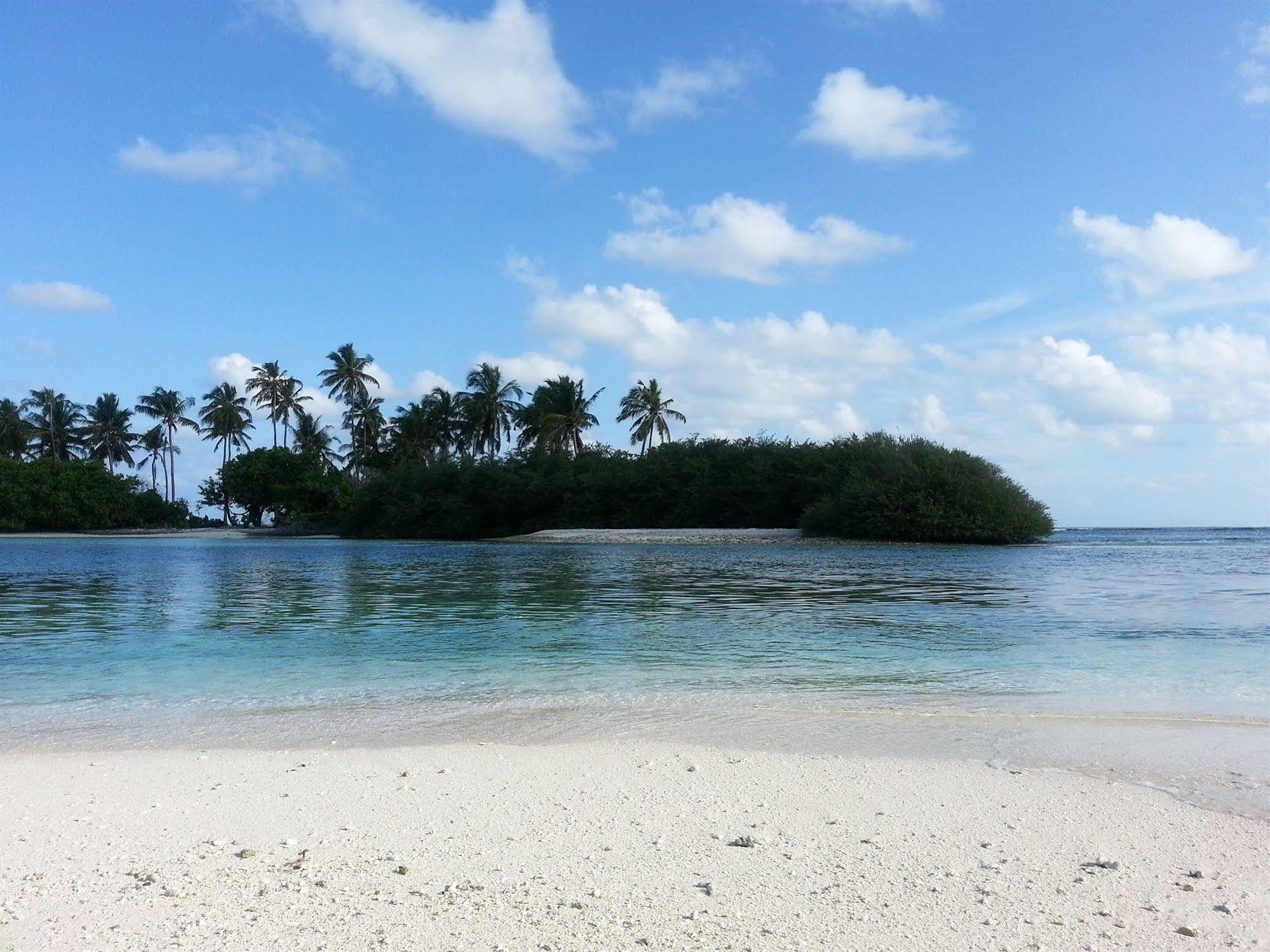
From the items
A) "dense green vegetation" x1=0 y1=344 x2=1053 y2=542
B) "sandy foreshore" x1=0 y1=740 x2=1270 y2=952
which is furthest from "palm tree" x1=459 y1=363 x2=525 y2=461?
"sandy foreshore" x1=0 y1=740 x2=1270 y2=952

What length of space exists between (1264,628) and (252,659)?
12536 millimetres

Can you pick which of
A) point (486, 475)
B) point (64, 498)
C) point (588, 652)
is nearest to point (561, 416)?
point (486, 475)

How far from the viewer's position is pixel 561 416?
230 feet

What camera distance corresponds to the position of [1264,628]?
12.1 metres

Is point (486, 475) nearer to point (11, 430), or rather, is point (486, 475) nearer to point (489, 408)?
point (489, 408)

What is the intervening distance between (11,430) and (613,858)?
99747 millimetres

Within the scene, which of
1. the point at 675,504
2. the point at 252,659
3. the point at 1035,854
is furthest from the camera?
the point at 675,504

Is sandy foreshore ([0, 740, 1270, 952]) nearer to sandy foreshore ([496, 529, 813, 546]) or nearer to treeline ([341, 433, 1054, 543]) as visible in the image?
sandy foreshore ([496, 529, 813, 546])

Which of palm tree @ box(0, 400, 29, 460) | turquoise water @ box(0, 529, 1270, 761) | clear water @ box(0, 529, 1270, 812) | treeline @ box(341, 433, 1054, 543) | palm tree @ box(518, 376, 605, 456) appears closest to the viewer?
clear water @ box(0, 529, 1270, 812)

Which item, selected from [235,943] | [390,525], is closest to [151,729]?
[235,943]

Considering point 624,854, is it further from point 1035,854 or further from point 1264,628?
point 1264,628

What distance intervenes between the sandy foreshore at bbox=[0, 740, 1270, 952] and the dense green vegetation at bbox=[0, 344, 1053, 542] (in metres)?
47.3

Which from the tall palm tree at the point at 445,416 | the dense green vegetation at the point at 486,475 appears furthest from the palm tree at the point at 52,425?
the tall palm tree at the point at 445,416

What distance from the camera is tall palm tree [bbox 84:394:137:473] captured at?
8762cm
